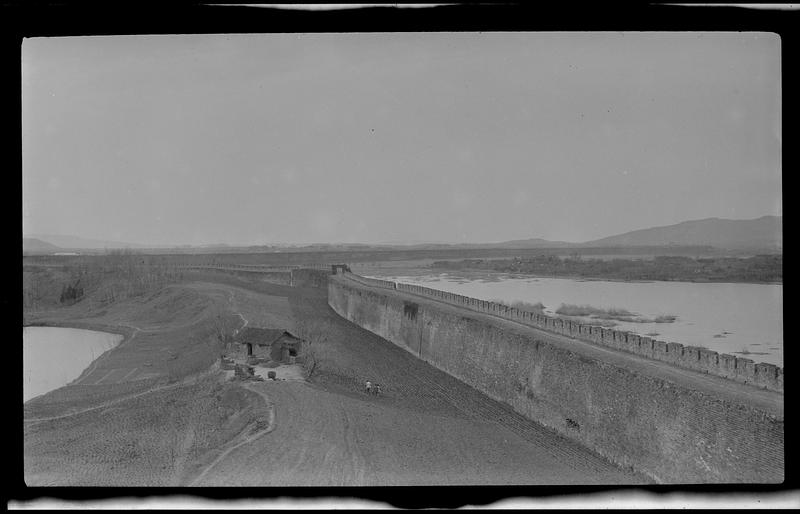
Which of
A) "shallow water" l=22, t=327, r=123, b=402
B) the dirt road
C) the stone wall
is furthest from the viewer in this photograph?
"shallow water" l=22, t=327, r=123, b=402

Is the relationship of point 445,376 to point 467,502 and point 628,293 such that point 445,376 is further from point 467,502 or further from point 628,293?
point 467,502

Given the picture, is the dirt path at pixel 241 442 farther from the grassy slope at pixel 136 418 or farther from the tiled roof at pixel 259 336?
the tiled roof at pixel 259 336

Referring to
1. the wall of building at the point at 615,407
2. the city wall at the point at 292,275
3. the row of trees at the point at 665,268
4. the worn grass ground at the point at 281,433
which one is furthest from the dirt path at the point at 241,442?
the city wall at the point at 292,275

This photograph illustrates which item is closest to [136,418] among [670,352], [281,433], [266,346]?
[281,433]

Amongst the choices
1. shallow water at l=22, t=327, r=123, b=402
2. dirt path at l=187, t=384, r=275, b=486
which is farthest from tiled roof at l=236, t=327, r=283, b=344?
shallow water at l=22, t=327, r=123, b=402

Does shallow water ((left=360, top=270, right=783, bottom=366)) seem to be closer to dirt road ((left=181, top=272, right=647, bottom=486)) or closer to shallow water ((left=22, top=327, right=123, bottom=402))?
dirt road ((left=181, top=272, right=647, bottom=486))

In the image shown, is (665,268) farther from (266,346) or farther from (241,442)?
(241,442)

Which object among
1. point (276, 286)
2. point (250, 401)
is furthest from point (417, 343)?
point (276, 286)

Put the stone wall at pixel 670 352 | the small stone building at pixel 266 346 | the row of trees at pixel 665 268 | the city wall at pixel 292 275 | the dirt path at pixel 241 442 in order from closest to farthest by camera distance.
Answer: the dirt path at pixel 241 442, the stone wall at pixel 670 352, the row of trees at pixel 665 268, the small stone building at pixel 266 346, the city wall at pixel 292 275
